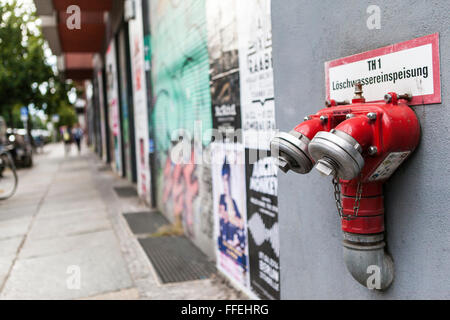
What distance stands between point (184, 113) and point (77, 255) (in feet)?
6.90

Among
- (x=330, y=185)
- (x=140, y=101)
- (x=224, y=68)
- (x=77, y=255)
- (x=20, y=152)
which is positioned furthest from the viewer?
(x=20, y=152)

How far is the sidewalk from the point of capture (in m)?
4.27

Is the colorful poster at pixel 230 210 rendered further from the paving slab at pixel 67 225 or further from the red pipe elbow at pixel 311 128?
the paving slab at pixel 67 225

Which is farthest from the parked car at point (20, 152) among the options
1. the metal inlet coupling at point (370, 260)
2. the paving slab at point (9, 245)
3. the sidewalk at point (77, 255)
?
the metal inlet coupling at point (370, 260)

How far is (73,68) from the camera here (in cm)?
2261

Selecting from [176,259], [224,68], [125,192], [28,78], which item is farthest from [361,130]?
[28,78]

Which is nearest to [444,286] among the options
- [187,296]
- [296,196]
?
[296,196]

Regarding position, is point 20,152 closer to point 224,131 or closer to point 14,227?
point 14,227

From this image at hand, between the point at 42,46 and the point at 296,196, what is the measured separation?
22.6 metres

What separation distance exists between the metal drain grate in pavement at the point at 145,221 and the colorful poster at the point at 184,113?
0.17m

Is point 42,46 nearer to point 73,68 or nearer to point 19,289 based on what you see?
point 73,68

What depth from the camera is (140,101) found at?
8.71 metres

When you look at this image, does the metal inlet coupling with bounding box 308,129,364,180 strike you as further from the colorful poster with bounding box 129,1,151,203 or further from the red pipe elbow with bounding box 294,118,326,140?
the colorful poster with bounding box 129,1,151,203

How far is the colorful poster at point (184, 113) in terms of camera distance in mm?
5035
